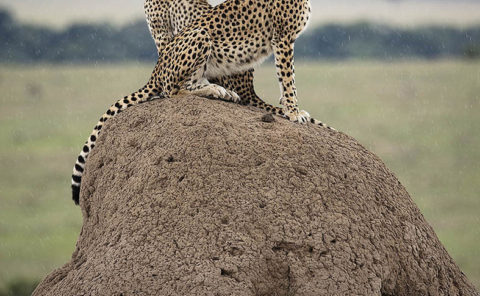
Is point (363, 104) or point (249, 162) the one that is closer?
point (249, 162)

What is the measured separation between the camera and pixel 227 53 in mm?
6496

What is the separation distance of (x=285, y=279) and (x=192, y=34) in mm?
2162

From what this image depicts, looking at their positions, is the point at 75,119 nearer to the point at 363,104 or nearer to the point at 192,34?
the point at 363,104

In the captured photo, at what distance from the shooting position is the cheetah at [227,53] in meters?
6.39

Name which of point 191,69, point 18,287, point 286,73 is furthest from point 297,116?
point 18,287

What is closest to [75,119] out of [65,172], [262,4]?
[65,172]

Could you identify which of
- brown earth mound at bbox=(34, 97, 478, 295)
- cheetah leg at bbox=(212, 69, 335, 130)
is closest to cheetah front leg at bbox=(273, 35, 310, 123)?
cheetah leg at bbox=(212, 69, 335, 130)

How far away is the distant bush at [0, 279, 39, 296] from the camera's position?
55.6 ft

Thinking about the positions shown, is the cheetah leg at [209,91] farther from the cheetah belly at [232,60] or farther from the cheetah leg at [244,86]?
the cheetah leg at [244,86]

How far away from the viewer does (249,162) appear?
220 inches

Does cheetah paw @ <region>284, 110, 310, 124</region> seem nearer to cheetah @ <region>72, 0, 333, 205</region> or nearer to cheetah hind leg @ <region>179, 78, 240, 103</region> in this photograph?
cheetah @ <region>72, 0, 333, 205</region>

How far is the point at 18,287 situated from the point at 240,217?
13.3m

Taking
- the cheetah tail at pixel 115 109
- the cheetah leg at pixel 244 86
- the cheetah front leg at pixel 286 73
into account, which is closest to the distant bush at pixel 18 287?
the cheetah tail at pixel 115 109

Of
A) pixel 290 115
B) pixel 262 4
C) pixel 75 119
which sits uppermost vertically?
pixel 75 119
